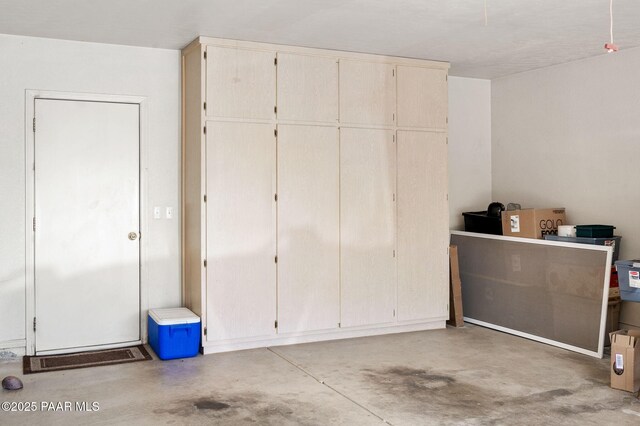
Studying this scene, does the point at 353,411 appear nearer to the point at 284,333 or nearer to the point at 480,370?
the point at 480,370

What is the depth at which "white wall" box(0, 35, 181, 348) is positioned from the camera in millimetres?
5176

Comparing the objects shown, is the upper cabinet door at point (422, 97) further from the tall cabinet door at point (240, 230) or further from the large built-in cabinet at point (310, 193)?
the tall cabinet door at point (240, 230)

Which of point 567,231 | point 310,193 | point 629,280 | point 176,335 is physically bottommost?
point 176,335

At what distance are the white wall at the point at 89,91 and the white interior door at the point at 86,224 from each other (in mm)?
129

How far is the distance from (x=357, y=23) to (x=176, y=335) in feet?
9.40

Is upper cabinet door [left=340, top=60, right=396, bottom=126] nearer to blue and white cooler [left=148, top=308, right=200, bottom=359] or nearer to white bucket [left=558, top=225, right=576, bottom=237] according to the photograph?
white bucket [left=558, top=225, right=576, bottom=237]

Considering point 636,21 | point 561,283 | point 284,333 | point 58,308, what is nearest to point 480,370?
point 561,283

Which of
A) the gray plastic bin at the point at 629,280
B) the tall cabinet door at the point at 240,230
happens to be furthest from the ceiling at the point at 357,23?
the gray plastic bin at the point at 629,280

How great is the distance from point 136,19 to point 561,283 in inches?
165

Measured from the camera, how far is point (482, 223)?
6.58m

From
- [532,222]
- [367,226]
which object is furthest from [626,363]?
[367,226]

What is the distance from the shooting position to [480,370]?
4879 mm

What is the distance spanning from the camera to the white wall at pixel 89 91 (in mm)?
5176

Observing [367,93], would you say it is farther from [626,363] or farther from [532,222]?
[626,363]
